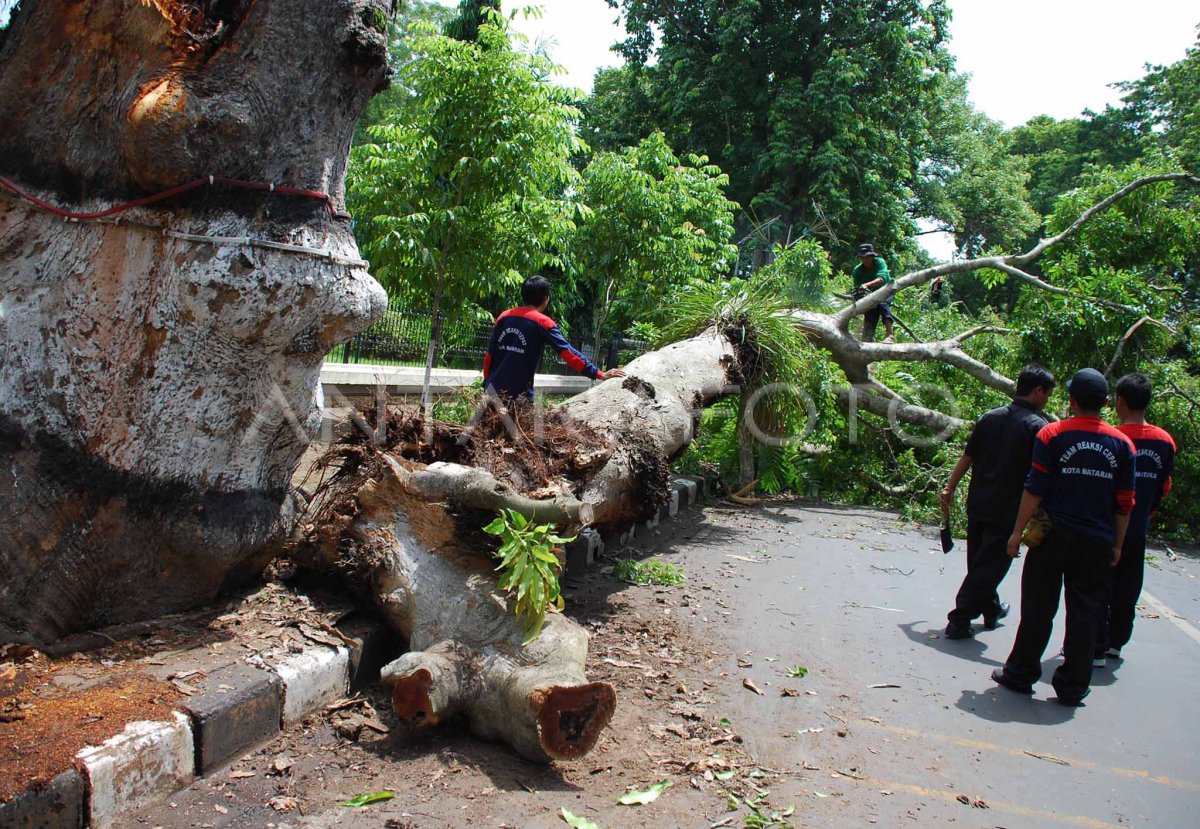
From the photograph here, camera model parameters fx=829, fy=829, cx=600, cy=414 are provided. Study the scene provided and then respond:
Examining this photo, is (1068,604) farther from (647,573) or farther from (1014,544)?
(647,573)

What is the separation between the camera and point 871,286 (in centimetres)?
1110

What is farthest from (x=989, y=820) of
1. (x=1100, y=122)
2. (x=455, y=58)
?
(x=1100, y=122)

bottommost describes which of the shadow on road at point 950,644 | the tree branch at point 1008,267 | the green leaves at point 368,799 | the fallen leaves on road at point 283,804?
the fallen leaves on road at point 283,804

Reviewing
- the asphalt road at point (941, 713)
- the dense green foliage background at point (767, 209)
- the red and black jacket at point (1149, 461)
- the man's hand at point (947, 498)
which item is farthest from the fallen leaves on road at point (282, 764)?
the dense green foliage background at point (767, 209)

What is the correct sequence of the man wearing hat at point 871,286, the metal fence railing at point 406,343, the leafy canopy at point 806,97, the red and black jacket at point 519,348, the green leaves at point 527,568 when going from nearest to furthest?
the green leaves at point 527,568, the red and black jacket at point 519,348, the metal fence railing at point 406,343, the man wearing hat at point 871,286, the leafy canopy at point 806,97

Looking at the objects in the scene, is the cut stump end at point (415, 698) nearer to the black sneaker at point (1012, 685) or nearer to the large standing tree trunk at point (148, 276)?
the large standing tree trunk at point (148, 276)

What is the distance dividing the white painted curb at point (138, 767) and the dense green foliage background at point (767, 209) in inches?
272

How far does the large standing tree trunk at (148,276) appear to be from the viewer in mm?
3230

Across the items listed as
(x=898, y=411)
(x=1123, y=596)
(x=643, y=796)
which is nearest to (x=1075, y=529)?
(x=1123, y=596)

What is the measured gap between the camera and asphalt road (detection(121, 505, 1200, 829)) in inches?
127

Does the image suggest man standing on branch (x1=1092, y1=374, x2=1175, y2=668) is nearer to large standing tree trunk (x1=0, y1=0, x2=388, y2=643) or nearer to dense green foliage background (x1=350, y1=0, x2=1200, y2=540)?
dense green foliage background (x1=350, y1=0, x2=1200, y2=540)

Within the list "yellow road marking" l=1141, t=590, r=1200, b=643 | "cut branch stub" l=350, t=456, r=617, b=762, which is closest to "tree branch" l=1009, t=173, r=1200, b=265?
"yellow road marking" l=1141, t=590, r=1200, b=643

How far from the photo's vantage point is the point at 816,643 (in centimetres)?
510

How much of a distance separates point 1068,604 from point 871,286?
7.26 meters
